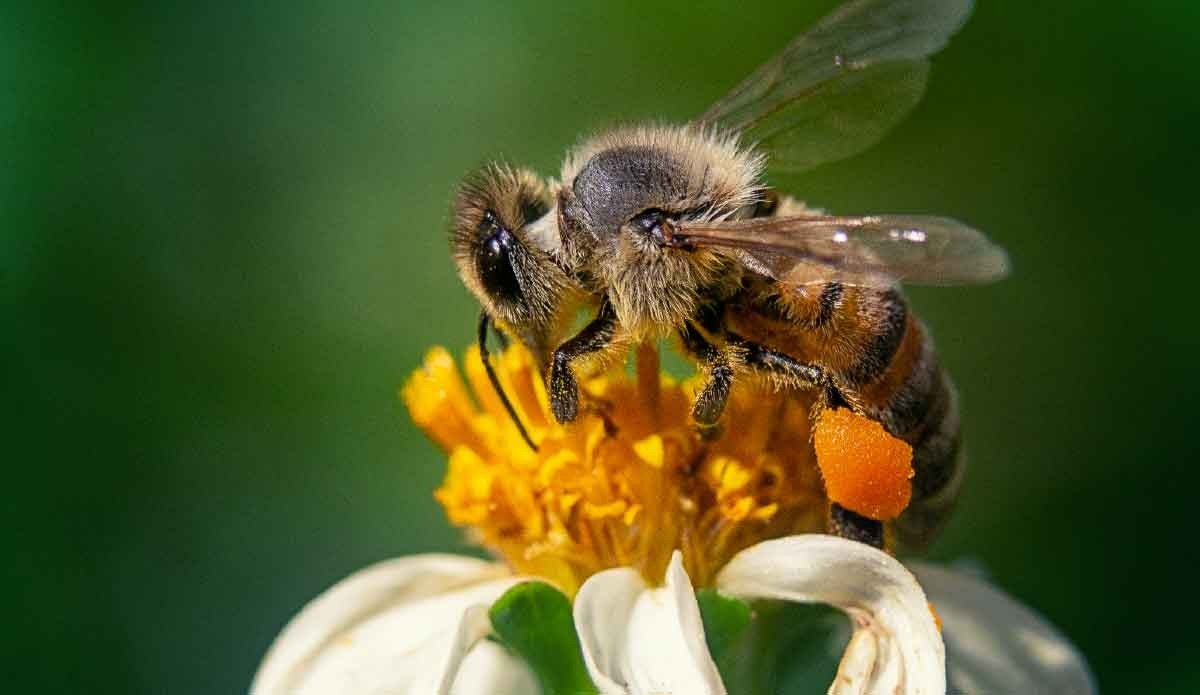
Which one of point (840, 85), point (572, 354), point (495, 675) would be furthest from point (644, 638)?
point (840, 85)

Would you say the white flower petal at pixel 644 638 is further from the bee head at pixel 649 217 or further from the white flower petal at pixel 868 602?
the bee head at pixel 649 217

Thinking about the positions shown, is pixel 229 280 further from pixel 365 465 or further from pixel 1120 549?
pixel 1120 549

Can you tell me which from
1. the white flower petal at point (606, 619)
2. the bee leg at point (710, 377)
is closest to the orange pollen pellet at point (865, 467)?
the bee leg at point (710, 377)

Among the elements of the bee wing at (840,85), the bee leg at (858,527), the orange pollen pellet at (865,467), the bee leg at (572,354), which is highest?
the bee wing at (840,85)

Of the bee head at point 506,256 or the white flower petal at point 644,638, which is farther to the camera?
the bee head at point 506,256

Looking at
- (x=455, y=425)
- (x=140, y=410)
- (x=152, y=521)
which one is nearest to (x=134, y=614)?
(x=152, y=521)

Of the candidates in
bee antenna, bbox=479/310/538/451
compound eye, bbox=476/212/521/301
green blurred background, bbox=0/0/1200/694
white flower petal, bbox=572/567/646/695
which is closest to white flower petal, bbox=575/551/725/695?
white flower petal, bbox=572/567/646/695
